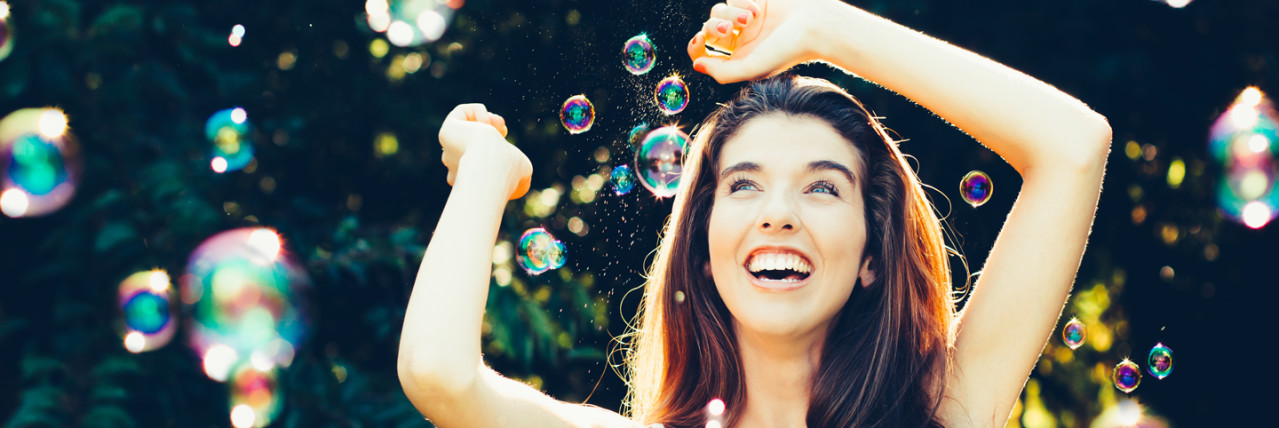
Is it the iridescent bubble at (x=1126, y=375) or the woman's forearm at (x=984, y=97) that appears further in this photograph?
the iridescent bubble at (x=1126, y=375)

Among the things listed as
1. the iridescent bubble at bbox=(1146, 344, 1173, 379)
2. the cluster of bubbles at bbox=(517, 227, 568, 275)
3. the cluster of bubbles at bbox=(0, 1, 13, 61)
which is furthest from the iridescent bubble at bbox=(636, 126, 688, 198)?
the cluster of bubbles at bbox=(0, 1, 13, 61)

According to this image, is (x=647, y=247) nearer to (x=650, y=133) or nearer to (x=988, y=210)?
(x=650, y=133)

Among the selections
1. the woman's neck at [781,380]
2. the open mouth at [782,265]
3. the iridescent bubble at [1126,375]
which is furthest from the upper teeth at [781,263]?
the iridescent bubble at [1126,375]

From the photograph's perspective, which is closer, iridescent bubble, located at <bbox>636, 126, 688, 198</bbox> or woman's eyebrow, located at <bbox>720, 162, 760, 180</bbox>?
woman's eyebrow, located at <bbox>720, 162, 760, 180</bbox>

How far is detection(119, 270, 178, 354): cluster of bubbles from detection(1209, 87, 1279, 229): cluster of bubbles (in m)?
3.15

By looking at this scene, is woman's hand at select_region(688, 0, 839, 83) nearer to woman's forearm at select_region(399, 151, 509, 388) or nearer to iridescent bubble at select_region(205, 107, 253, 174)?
woman's forearm at select_region(399, 151, 509, 388)

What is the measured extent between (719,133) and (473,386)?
74cm

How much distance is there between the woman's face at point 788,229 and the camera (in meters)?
1.78

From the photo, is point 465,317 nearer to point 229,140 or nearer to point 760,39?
point 760,39

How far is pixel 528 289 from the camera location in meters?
3.15

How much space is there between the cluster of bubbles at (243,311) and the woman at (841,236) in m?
1.10

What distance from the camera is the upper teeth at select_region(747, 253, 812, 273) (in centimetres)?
177

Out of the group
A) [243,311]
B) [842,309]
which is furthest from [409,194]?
[842,309]

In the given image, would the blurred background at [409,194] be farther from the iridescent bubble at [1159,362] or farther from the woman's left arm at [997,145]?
the woman's left arm at [997,145]
